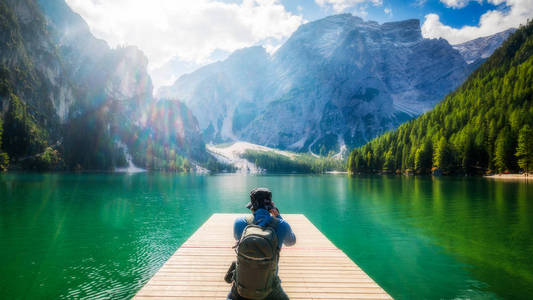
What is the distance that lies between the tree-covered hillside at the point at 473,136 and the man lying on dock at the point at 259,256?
352 ft

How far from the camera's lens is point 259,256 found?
4750 millimetres

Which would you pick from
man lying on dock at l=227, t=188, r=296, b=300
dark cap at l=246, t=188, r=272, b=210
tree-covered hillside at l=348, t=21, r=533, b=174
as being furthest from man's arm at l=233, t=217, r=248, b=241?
tree-covered hillside at l=348, t=21, r=533, b=174

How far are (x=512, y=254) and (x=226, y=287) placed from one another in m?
17.1

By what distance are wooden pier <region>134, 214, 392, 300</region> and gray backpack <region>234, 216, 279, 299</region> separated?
2.97m

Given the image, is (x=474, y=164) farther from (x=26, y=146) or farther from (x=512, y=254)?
(x=26, y=146)

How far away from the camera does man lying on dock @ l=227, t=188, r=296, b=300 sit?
476 cm

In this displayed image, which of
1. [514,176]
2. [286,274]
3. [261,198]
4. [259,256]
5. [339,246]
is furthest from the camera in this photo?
[514,176]

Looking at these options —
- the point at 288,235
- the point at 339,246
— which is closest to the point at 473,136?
the point at 339,246

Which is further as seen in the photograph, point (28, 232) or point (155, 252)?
point (28, 232)

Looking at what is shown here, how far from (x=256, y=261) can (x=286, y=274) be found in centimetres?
512

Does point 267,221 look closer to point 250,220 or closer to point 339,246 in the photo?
point 250,220

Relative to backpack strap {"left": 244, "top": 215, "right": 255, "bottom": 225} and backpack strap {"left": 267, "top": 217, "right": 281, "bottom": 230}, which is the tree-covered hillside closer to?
backpack strap {"left": 267, "top": 217, "right": 281, "bottom": 230}

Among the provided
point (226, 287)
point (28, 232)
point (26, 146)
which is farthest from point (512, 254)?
point (26, 146)

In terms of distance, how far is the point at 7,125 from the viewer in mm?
159125
